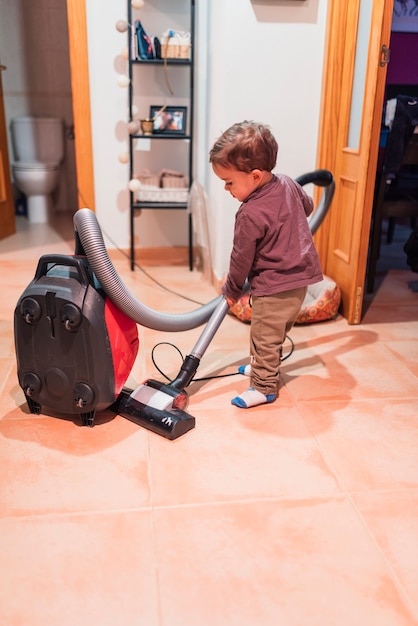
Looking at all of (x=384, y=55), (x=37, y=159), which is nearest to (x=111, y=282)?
(x=384, y=55)

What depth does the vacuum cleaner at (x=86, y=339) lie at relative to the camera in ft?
5.37

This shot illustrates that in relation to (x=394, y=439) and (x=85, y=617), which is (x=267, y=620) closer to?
(x=85, y=617)

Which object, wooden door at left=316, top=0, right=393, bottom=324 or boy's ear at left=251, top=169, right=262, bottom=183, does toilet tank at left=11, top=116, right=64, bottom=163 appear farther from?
boy's ear at left=251, top=169, right=262, bottom=183

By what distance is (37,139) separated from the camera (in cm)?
491

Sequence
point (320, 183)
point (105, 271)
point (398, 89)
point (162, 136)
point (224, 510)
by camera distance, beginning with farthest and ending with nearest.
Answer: point (398, 89)
point (162, 136)
point (320, 183)
point (105, 271)
point (224, 510)

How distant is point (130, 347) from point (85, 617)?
817 mm

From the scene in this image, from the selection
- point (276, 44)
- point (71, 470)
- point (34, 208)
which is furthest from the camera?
point (34, 208)

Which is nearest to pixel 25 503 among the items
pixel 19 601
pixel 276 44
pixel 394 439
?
pixel 19 601

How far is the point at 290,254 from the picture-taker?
1814mm

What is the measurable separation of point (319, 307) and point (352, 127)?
2.82 ft

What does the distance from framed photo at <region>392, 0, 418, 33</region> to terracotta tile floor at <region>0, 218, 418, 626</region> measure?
379 cm

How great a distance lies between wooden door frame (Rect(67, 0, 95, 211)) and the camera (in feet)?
10.7

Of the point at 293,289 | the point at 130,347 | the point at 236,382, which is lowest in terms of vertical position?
the point at 236,382

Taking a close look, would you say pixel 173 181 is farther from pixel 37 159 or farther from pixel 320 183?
pixel 37 159
